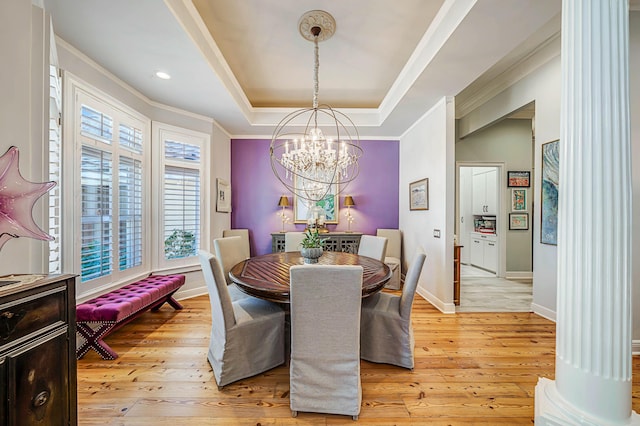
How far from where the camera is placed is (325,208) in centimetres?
496

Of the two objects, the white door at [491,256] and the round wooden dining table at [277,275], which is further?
the white door at [491,256]

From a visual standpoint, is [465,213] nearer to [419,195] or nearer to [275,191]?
[419,195]

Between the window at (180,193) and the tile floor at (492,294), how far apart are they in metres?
3.86

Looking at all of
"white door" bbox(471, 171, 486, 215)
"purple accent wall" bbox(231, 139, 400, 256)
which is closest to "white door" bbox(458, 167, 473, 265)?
"white door" bbox(471, 171, 486, 215)

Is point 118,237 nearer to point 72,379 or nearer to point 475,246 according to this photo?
point 72,379

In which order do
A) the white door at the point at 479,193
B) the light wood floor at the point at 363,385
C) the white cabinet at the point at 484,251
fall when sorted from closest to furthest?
the light wood floor at the point at 363,385 → the white cabinet at the point at 484,251 → the white door at the point at 479,193

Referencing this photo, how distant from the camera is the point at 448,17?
216 centimetres

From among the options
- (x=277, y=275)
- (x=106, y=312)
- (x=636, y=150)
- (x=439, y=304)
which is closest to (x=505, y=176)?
(x=636, y=150)

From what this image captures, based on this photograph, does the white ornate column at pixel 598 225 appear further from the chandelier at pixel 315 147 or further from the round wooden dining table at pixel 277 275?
the chandelier at pixel 315 147

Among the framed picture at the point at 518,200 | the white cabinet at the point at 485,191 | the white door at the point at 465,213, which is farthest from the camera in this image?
the white door at the point at 465,213

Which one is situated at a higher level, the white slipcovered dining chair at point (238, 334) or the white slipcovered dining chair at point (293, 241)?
the white slipcovered dining chair at point (293, 241)

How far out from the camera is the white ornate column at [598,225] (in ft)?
3.34

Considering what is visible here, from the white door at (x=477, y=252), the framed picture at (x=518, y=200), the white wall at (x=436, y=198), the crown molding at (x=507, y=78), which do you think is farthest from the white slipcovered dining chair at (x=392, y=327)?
the white door at (x=477, y=252)

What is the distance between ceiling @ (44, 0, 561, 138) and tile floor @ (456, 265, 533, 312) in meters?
2.83
